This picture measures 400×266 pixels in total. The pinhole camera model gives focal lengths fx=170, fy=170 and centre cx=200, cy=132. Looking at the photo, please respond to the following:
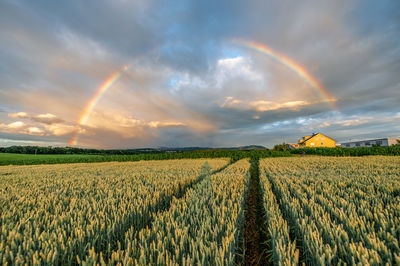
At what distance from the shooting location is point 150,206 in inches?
154

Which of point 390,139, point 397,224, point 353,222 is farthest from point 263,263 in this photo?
point 390,139

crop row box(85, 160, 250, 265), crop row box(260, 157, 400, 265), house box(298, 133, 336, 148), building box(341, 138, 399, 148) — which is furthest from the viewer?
house box(298, 133, 336, 148)

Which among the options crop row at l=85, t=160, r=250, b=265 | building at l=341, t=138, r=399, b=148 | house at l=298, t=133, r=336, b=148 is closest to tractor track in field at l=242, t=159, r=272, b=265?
crop row at l=85, t=160, r=250, b=265

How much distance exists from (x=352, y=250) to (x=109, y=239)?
9.40 ft

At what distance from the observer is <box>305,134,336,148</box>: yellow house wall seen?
76812 mm

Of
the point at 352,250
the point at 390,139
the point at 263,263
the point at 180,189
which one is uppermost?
the point at 390,139

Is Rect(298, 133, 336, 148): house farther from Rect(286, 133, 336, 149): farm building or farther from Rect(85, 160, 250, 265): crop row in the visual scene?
Rect(85, 160, 250, 265): crop row

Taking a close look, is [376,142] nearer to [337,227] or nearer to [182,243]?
[337,227]

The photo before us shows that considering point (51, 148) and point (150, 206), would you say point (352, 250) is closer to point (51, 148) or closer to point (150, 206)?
point (150, 206)

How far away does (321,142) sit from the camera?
77.1 m

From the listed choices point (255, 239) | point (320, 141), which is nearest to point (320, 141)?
point (320, 141)

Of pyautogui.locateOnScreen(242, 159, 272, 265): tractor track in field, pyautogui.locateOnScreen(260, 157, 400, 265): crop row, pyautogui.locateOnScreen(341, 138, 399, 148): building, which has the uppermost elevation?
pyautogui.locateOnScreen(341, 138, 399, 148): building

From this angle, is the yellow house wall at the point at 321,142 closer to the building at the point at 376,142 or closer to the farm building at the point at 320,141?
the farm building at the point at 320,141

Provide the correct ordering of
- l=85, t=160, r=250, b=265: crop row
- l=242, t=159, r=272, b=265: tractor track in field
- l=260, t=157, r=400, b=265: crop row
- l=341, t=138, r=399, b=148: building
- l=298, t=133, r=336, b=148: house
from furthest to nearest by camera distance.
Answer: l=298, t=133, r=336, b=148: house
l=341, t=138, r=399, b=148: building
l=242, t=159, r=272, b=265: tractor track in field
l=260, t=157, r=400, b=265: crop row
l=85, t=160, r=250, b=265: crop row
